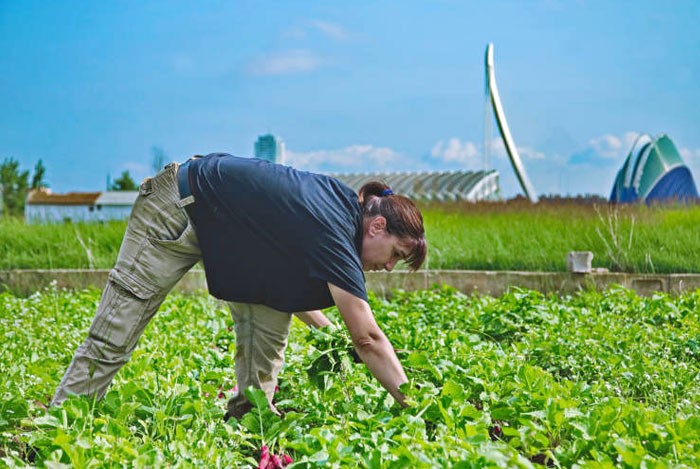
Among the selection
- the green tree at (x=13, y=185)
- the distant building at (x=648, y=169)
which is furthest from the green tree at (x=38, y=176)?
the distant building at (x=648, y=169)

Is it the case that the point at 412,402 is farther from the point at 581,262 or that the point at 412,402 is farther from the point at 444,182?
the point at 444,182

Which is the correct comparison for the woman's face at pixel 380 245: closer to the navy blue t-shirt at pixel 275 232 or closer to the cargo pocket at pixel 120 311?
the navy blue t-shirt at pixel 275 232

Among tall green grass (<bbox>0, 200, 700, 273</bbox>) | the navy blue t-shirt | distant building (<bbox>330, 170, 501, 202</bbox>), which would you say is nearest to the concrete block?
tall green grass (<bbox>0, 200, 700, 273</bbox>)

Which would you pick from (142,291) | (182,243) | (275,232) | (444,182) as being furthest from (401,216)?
(444,182)

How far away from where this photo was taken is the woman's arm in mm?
2451

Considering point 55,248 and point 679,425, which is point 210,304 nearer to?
point 55,248

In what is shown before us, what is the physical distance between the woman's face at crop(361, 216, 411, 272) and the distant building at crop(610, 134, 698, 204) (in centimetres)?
1789

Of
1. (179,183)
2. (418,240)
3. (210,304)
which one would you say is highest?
(179,183)

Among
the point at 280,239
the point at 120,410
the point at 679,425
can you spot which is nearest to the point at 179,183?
the point at 280,239

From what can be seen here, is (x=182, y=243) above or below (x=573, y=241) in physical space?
above

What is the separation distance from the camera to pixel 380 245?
2660mm

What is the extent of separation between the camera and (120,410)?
8.46ft

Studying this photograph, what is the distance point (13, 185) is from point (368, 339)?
28.7 metres

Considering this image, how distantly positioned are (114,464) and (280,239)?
0.87 meters
